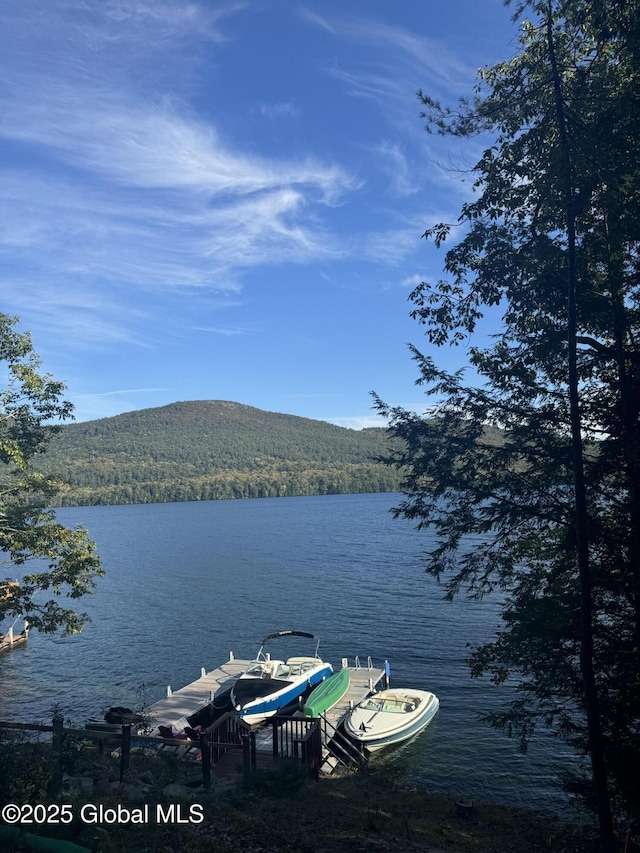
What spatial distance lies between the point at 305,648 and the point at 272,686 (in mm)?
13272

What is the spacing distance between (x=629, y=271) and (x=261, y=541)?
301 ft

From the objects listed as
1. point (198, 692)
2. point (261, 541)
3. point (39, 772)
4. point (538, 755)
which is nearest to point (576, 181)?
point (39, 772)

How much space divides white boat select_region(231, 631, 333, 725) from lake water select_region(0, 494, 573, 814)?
16.2ft

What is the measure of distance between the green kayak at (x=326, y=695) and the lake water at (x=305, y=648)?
3358 millimetres

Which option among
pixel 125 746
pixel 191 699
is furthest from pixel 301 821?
pixel 191 699

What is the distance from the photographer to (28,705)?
28.5m

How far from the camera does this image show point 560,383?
10.6 metres

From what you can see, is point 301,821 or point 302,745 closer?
point 301,821

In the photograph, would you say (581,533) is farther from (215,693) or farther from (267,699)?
(215,693)

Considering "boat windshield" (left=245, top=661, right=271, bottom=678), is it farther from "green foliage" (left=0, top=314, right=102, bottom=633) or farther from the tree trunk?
the tree trunk

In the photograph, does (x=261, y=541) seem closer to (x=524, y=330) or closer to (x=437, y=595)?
(x=437, y=595)

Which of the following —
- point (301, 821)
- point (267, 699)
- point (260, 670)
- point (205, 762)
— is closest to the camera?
point (301, 821)

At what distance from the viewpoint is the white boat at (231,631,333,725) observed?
21734 mm

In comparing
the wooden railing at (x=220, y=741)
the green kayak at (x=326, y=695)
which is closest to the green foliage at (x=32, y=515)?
the wooden railing at (x=220, y=741)
